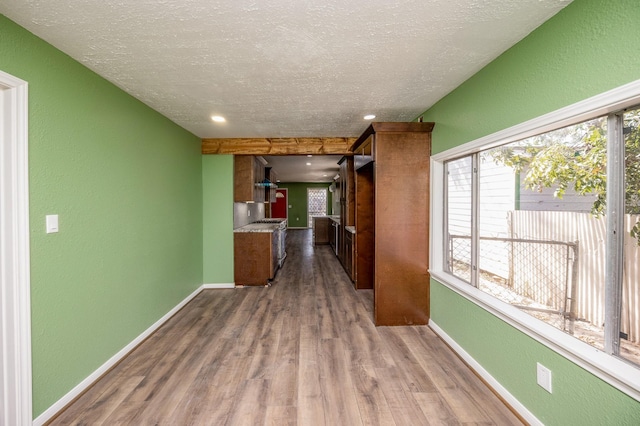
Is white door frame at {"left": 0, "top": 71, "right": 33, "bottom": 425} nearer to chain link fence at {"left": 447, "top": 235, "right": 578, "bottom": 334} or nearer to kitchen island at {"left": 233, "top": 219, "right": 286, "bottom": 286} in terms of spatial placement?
kitchen island at {"left": 233, "top": 219, "right": 286, "bottom": 286}

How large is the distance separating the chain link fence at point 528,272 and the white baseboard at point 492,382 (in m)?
0.58

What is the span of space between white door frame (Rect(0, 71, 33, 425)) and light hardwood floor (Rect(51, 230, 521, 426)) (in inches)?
14.5

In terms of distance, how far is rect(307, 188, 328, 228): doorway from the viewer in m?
12.4

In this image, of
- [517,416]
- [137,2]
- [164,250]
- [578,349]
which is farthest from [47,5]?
[517,416]

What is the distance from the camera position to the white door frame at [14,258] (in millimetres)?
1460

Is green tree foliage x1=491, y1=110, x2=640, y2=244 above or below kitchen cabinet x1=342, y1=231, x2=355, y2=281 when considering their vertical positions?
above

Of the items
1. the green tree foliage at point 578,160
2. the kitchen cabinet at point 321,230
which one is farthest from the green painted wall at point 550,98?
the kitchen cabinet at point 321,230

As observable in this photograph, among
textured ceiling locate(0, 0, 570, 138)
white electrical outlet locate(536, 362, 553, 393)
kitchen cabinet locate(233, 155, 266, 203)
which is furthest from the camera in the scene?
kitchen cabinet locate(233, 155, 266, 203)

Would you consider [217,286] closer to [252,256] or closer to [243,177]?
[252,256]

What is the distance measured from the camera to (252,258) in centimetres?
429

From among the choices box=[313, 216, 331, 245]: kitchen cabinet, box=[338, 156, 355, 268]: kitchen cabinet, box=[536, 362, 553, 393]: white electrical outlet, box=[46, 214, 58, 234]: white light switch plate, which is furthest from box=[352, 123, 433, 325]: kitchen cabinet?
box=[313, 216, 331, 245]: kitchen cabinet

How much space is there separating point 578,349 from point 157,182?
12.0 feet

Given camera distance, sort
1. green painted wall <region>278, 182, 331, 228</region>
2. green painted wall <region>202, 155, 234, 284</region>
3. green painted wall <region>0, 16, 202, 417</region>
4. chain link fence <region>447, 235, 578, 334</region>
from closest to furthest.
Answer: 1. green painted wall <region>0, 16, 202, 417</region>
2. chain link fence <region>447, 235, 578, 334</region>
3. green painted wall <region>202, 155, 234, 284</region>
4. green painted wall <region>278, 182, 331, 228</region>

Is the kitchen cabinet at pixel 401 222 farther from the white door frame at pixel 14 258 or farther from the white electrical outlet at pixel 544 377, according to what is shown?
the white door frame at pixel 14 258
